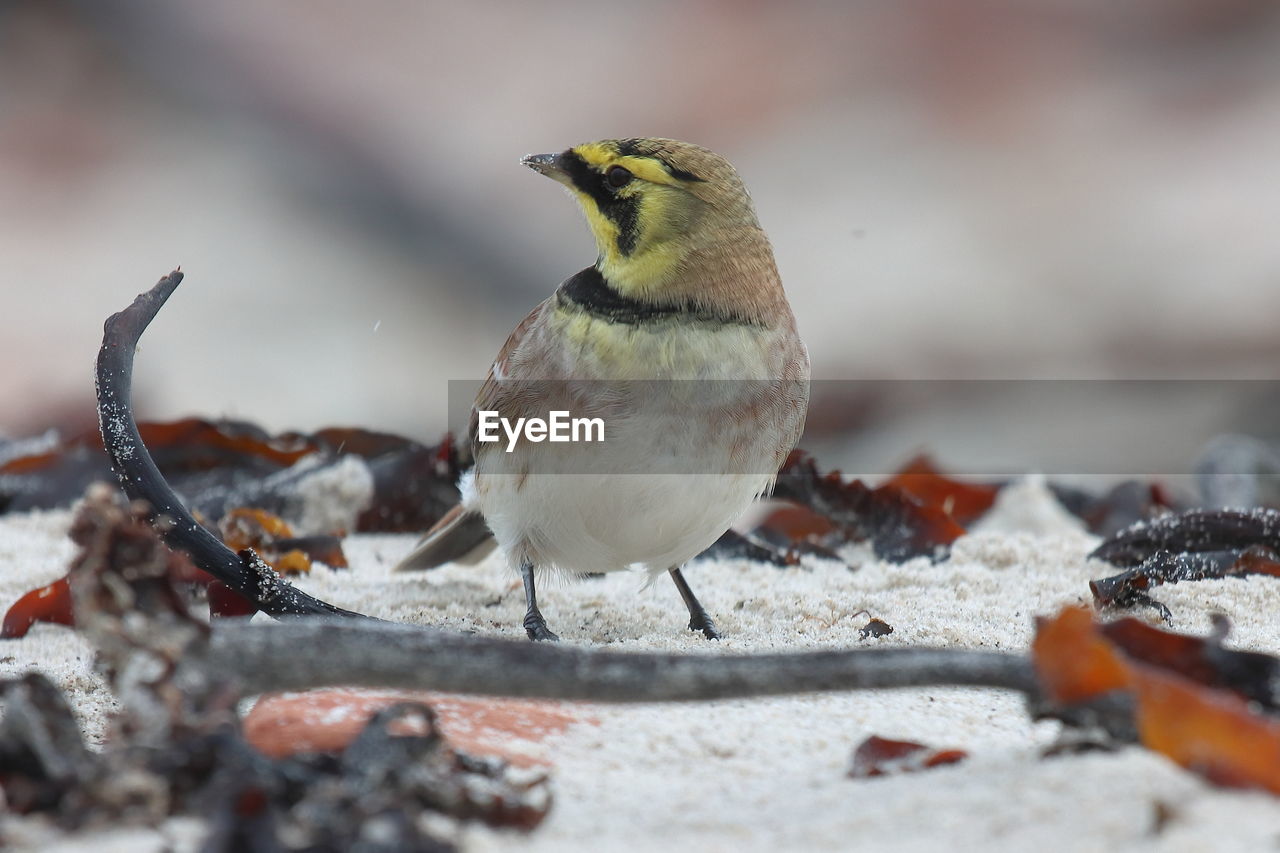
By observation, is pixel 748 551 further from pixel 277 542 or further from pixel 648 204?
pixel 277 542

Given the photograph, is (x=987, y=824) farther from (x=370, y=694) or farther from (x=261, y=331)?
(x=261, y=331)

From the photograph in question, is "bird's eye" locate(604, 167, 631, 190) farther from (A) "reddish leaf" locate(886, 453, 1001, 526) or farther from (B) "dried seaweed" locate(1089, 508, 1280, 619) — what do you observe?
(A) "reddish leaf" locate(886, 453, 1001, 526)

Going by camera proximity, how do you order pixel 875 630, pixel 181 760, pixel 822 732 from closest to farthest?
pixel 181 760 → pixel 822 732 → pixel 875 630

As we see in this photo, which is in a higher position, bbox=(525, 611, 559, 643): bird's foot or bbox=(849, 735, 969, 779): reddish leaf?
bbox=(849, 735, 969, 779): reddish leaf

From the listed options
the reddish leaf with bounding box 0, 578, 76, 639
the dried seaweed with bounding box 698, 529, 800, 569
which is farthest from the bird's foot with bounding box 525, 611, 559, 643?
the reddish leaf with bounding box 0, 578, 76, 639

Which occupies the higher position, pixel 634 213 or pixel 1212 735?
pixel 634 213

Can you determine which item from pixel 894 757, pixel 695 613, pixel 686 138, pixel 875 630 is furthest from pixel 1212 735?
pixel 686 138

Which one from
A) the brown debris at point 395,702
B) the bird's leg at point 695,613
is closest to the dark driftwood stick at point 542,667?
the brown debris at point 395,702
